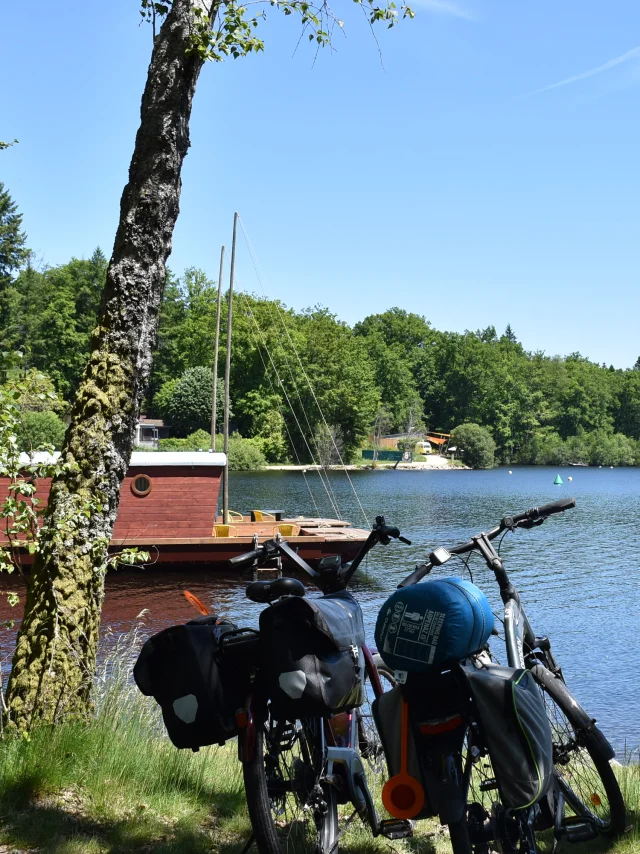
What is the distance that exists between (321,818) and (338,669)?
0.60m

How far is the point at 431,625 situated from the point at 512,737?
1.29ft

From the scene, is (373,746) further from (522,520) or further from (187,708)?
(187,708)

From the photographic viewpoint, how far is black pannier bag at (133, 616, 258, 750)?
2883 mm

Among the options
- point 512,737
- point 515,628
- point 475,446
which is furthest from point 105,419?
point 475,446

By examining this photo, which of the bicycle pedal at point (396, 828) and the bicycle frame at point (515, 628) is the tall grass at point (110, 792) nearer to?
the bicycle pedal at point (396, 828)

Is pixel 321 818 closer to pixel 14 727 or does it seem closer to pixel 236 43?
pixel 14 727

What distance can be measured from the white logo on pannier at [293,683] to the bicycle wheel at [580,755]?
3.73ft

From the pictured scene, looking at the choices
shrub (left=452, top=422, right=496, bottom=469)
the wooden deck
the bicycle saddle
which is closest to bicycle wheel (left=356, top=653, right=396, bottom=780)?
the bicycle saddle

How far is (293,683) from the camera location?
2816 millimetres

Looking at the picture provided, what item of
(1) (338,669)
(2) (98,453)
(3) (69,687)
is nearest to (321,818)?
(1) (338,669)

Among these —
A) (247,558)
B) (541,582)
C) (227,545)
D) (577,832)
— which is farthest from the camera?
(541,582)

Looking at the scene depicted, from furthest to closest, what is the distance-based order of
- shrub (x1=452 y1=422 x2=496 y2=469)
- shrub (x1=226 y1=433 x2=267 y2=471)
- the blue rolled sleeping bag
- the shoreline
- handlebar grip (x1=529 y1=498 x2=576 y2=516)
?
shrub (x1=452 y1=422 x2=496 y2=469) < the shoreline < shrub (x1=226 y1=433 x2=267 y2=471) < handlebar grip (x1=529 y1=498 x2=576 y2=516) < the blue rolled sleeping bag

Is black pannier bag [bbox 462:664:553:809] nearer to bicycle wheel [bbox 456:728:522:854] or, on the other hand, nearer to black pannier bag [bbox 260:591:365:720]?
bicycle wheel [bbox 456:728:522:854]

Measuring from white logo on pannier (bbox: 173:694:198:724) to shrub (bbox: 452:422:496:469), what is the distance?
326 ft
